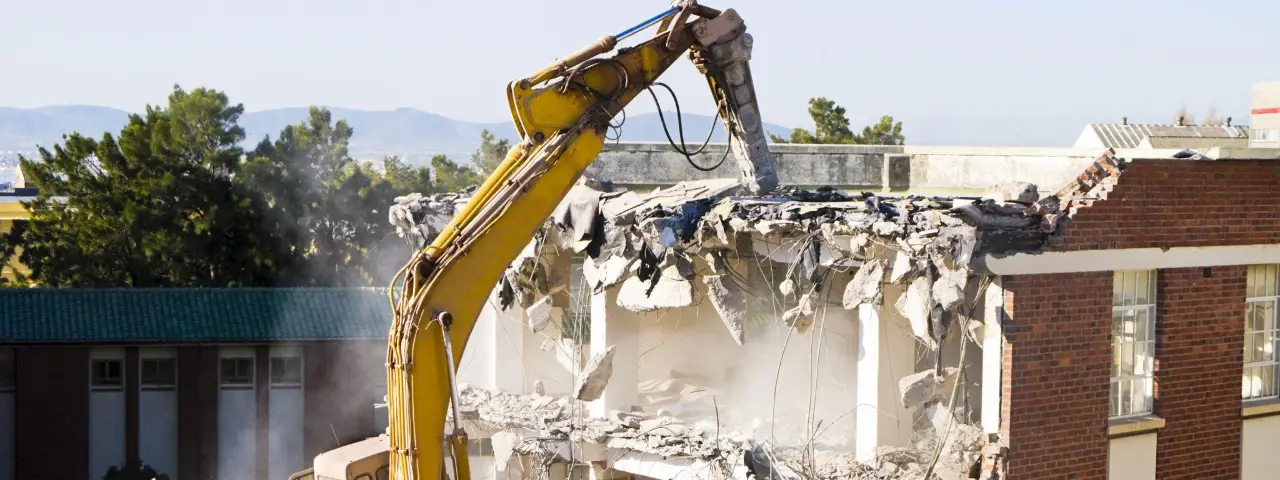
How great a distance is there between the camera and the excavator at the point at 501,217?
9719mm

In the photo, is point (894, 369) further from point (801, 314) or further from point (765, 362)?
point (765, 362)

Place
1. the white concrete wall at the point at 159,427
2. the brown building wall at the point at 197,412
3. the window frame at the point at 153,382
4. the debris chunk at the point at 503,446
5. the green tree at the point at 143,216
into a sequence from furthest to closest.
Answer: the green tree at the point at 143,216 < the white concrete wall at the point at 159,427 < the window frame at the point at 153,382 < the brown building wall at the point at 197,412 < the debris chunk at the point at 503,446

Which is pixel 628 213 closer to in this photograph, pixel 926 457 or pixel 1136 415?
pixel 926 457

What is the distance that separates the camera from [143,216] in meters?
37.8

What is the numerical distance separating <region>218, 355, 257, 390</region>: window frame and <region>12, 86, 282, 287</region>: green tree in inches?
193

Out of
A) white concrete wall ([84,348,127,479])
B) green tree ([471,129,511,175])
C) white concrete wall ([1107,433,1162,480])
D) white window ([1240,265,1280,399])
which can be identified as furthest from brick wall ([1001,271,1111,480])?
green tree ([471,129,511,175])

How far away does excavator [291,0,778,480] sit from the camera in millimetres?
9719

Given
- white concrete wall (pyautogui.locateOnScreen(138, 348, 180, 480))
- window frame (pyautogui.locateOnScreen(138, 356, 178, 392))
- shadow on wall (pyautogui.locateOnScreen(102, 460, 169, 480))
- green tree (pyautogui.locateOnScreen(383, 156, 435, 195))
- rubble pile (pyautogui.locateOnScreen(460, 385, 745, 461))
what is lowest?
shadow on wall (pyautogui.locateOnScreen(102, 460, 169, 480))

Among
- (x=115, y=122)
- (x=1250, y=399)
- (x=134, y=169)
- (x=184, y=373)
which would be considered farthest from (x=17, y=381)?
(x=115, y=122)

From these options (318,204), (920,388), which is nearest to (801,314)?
(920,388)

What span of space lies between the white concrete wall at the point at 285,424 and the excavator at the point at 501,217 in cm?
2272

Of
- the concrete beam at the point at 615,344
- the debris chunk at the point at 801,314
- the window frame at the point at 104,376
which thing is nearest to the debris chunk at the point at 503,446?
the concrete beam at the point at 615,344

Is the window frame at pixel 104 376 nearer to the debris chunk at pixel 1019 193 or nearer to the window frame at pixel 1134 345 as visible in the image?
the debris chunk at pixel 1019 193

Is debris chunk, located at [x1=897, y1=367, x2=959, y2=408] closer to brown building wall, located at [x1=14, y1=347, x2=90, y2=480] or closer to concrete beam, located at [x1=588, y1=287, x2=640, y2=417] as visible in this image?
concrete beam, located at [x1=588, y1=287, x2=640, y2=417]
